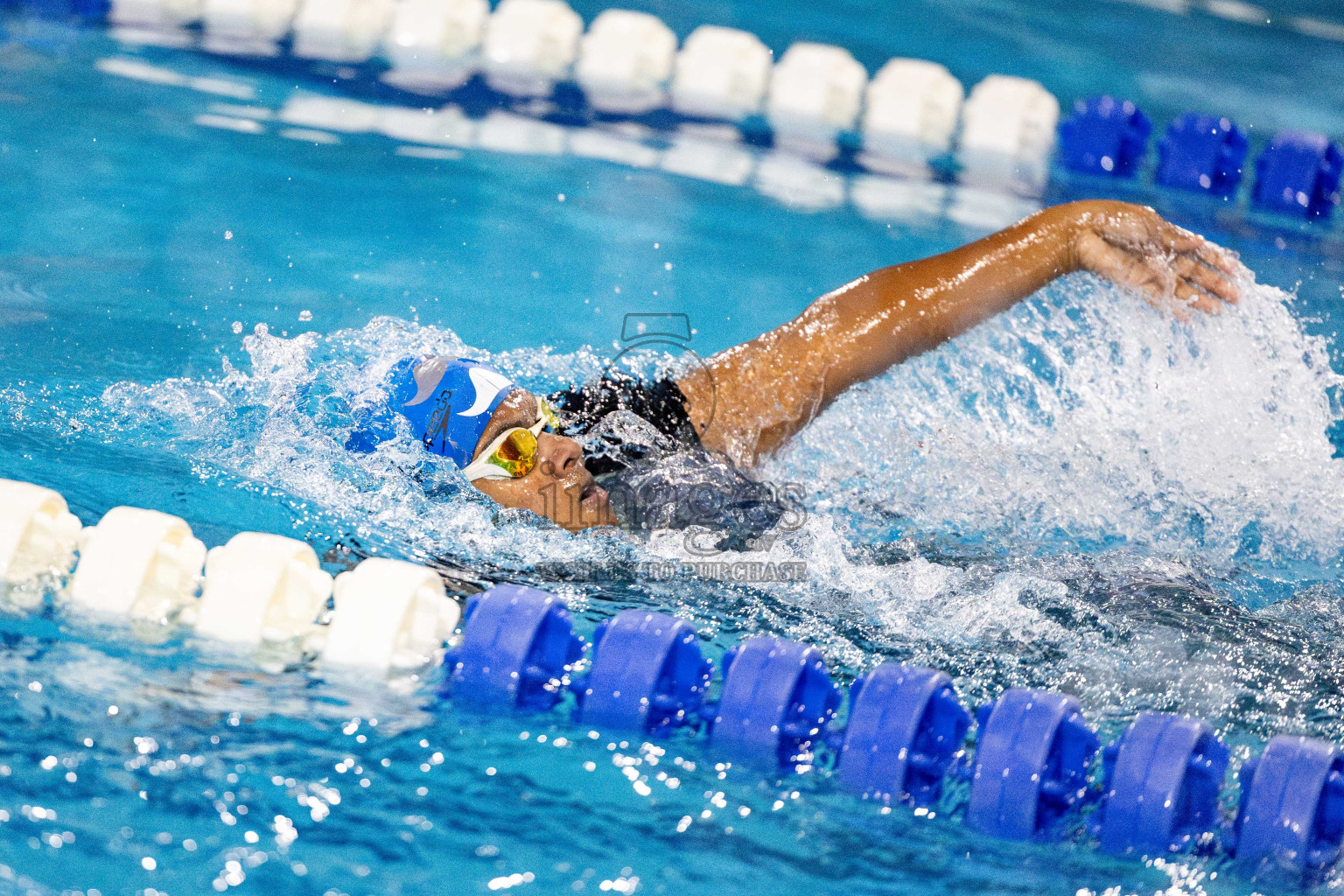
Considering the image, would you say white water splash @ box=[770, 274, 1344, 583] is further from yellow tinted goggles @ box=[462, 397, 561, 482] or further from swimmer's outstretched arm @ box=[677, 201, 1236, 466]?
yellow tinted goggles @ box=[462, 397, 561, 482]

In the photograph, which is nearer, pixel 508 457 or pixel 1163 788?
pixel 1163 788

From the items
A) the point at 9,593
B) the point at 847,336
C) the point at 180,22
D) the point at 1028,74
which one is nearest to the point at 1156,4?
the point at 1028,74

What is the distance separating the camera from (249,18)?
6.08 m

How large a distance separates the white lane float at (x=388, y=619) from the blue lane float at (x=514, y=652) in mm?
63

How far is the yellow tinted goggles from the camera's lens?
2.50 metres

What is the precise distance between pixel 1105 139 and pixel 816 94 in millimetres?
1352

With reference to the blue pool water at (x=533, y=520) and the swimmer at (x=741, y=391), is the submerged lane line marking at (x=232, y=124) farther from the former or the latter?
the swimmer at (x=741, y=391)

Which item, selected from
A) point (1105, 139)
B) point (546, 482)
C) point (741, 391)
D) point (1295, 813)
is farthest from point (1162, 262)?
point (1105, 139)

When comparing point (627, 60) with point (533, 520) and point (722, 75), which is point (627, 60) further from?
point (533, 520)

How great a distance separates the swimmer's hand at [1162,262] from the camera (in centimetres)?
274

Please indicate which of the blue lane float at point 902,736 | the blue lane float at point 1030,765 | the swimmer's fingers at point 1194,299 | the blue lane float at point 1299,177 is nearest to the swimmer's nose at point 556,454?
the blue lane float at point 902,736

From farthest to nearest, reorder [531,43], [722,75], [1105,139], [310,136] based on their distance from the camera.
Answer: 1. [531,43]
2. [722,75]
3. [1105,139]
4. [310,136]

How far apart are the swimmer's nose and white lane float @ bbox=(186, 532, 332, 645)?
1.75ft

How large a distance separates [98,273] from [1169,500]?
124 inches
